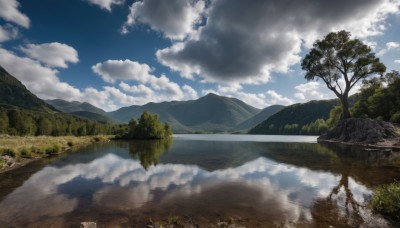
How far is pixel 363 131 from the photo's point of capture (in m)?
58.4

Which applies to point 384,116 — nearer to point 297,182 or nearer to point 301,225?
point 297,182

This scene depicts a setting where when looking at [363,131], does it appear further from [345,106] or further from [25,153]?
[25,153]

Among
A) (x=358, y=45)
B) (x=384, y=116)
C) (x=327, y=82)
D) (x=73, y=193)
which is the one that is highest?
(x=358, y=45)

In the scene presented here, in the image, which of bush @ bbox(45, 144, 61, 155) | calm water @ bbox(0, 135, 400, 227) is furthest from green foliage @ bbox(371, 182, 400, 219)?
bush @ bbox(45, 144, 61, 155)

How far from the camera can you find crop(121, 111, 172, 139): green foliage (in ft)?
430

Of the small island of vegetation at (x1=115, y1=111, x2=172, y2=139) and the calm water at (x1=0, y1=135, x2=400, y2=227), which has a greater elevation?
the small island of vegetation at (x1=115, y1=111, x2=172, y2=139)

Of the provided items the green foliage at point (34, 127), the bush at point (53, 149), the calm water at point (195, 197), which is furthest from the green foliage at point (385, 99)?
the green foliage at point (34, 127)

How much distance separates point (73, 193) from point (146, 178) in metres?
6.56

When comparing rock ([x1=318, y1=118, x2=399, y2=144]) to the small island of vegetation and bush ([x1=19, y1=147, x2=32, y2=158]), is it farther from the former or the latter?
the small island of vegetation

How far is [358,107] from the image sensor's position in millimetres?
90938

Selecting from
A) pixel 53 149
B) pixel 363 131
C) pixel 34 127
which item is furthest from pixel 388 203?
pixel 34 127

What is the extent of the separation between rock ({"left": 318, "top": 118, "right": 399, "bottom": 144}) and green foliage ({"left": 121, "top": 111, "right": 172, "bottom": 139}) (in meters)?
85.4

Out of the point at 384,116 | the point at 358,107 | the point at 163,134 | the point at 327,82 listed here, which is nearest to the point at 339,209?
the point at 327,82

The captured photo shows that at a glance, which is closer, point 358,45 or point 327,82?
point 358,45
